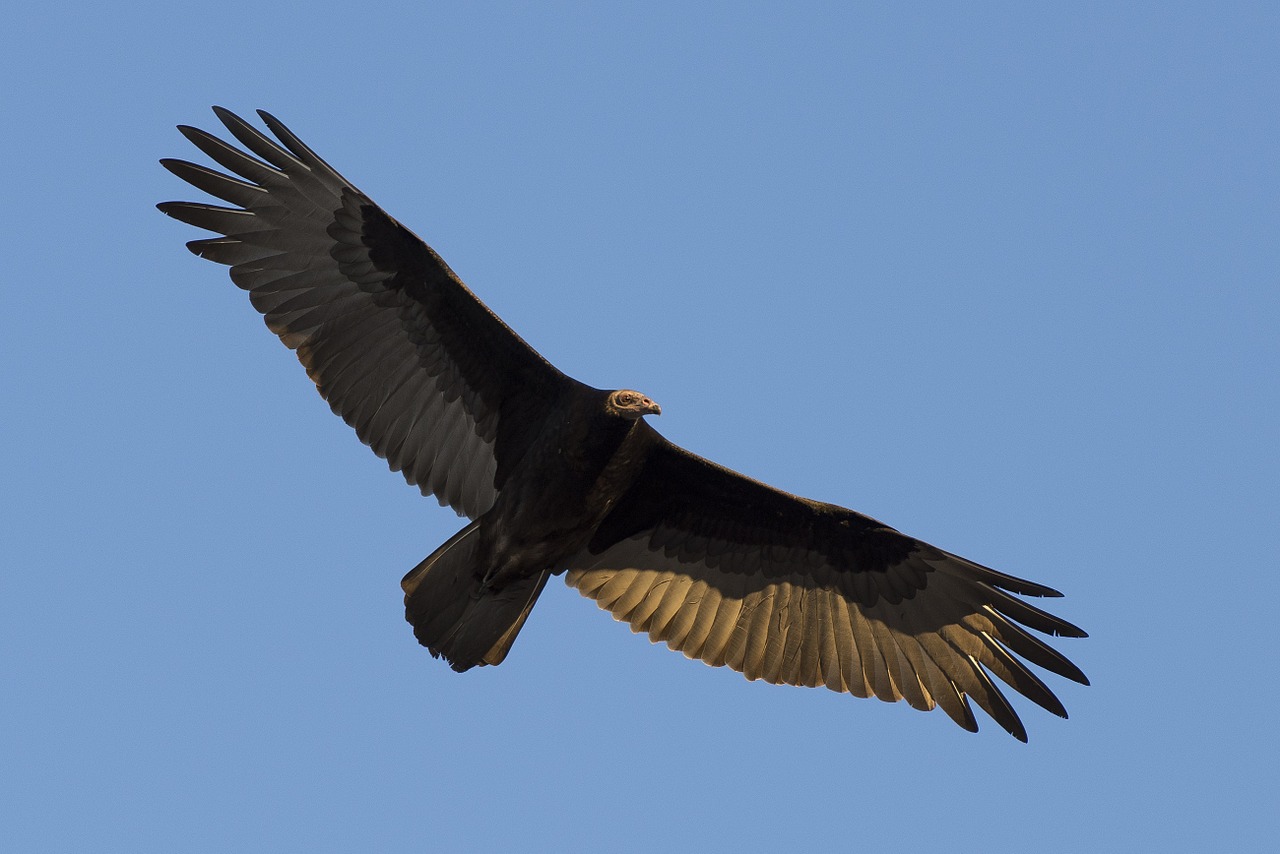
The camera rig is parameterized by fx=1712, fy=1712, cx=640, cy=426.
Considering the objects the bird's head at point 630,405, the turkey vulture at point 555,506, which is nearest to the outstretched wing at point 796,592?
the turkey vulture at point 555,506

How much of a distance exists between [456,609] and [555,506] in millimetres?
950

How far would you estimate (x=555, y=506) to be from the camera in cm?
1078

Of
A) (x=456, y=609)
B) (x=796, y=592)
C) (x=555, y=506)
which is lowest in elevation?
(x=456, y=609)

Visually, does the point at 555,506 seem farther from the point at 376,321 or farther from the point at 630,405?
the point at 376,321

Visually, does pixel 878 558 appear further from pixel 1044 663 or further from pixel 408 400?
pixel 408 400

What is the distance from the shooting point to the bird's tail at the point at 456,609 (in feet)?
35.9

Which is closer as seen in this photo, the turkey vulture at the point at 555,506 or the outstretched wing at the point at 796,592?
the turkey vulture at the point at 555,506

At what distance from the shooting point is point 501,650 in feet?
36.0

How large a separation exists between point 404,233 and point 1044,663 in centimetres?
493

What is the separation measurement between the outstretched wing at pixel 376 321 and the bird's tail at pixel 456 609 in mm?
423

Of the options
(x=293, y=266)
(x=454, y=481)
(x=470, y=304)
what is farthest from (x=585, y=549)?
(x=293, y=266)

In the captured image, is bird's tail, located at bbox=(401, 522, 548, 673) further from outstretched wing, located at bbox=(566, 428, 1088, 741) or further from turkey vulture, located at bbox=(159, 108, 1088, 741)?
outstretched wing, located at bbox=(566, 428, 1088, 741)

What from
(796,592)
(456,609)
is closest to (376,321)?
(456,609)

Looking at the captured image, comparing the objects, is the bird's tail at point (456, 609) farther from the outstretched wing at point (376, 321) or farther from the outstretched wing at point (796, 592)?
the outstretched wing at point (796, 592)
